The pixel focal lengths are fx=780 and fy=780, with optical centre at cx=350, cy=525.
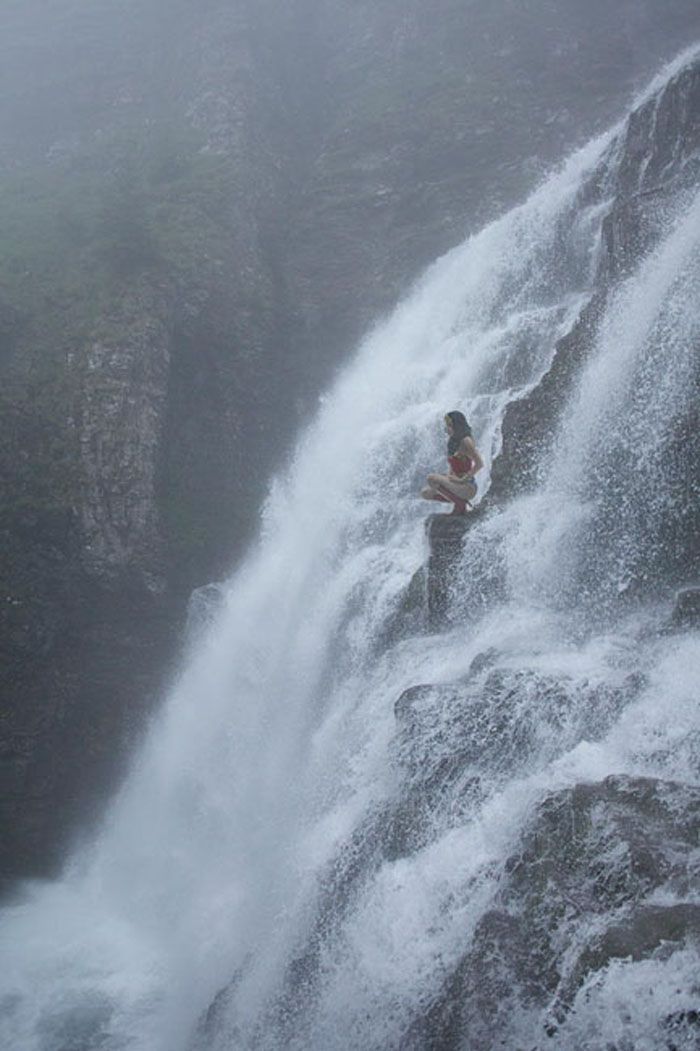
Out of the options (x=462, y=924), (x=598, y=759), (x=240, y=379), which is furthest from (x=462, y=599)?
(x=240, y=379)

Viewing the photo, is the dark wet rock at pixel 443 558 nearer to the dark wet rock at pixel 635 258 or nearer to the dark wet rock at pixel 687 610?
the dark wet rock at pixel 635 258

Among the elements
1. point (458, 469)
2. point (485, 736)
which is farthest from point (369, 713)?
point (458, 469)

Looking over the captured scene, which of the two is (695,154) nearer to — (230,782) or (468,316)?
(468,316)

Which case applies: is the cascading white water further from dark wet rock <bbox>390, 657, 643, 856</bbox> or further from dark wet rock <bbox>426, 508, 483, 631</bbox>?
dark wet rock <bbox>426, 508, 483, 631</bbox>

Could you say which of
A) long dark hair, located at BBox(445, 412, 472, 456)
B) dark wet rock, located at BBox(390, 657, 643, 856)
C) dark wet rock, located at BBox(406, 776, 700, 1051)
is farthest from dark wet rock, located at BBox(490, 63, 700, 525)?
dark wet rock, located at BBox(406, 776, 700, 1051)

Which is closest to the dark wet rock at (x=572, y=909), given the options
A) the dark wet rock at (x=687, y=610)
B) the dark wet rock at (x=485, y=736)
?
the dark wet rock at (x=485, y=736)

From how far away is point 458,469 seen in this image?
424 inches

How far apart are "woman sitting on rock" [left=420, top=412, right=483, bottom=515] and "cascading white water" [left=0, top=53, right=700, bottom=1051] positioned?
52 cm

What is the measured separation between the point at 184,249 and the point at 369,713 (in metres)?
A: 17.4

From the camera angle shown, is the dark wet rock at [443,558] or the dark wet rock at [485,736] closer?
the dark wet rock at [485,736]

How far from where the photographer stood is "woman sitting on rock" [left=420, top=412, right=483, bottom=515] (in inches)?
406

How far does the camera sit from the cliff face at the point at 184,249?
17000 mm

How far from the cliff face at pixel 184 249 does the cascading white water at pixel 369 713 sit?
1551 mm

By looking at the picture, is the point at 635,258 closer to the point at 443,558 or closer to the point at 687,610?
the point at 443,558
